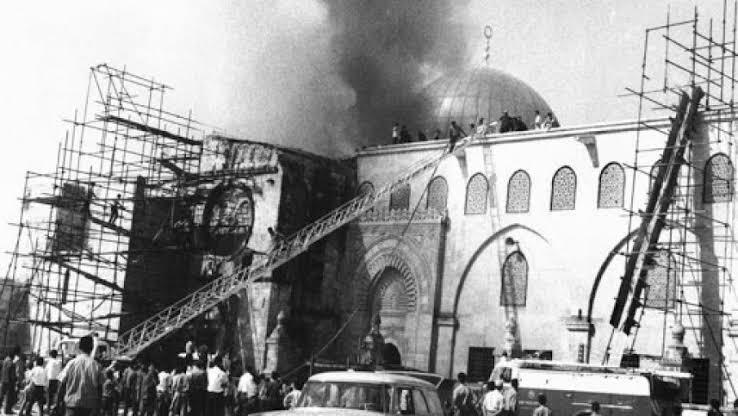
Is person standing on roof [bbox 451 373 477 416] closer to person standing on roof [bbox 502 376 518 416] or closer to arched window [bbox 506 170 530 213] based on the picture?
person standing on roof [bbox 502 376 518 416]

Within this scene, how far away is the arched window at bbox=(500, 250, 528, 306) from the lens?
1216 inches

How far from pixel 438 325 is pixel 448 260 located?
76.6 inches

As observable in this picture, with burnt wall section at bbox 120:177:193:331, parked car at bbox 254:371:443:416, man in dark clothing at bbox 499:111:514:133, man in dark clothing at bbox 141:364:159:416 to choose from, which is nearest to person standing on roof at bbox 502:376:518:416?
parked car at bbox 254:371:443:416

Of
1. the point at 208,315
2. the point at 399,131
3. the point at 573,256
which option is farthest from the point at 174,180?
the point at 573,256

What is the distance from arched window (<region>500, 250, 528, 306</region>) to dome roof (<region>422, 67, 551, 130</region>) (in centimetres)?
731

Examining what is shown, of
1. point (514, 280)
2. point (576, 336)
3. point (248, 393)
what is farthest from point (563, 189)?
point (248, 393)

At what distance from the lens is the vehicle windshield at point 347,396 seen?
13297 mm

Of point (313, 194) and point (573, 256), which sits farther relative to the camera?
point (313, 194)

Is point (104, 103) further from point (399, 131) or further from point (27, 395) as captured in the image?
point (27, 395)

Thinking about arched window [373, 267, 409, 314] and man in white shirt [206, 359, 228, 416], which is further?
arched window [373, 267, 409, 314]

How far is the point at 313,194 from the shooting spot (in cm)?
3519

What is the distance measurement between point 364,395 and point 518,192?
61.4 feet

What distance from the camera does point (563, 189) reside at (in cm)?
3033

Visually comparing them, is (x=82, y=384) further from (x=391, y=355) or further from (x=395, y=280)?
(x=395, y=280)
